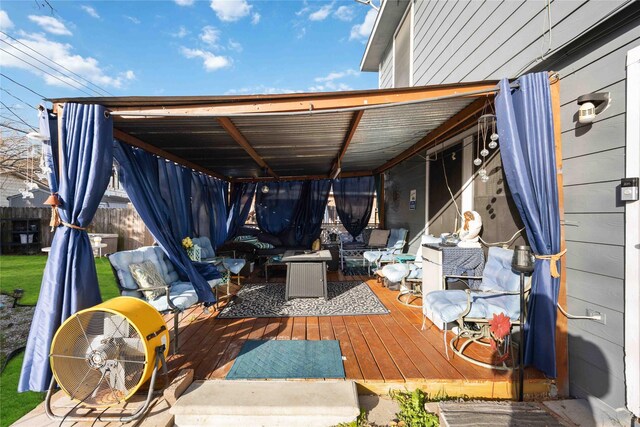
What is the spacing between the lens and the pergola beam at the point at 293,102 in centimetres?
237

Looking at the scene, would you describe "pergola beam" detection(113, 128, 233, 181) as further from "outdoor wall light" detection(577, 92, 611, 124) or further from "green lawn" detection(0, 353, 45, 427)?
"outdoor wall light" detection(577, 92, 611, 124)

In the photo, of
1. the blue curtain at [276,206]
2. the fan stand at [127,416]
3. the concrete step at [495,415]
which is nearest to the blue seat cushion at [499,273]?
the concrete step at [495,415]

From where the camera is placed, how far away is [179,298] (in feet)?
9.39

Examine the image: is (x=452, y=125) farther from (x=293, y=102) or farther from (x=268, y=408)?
(x=268, y=408)

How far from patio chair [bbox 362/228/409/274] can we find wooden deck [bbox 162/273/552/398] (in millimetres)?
1507

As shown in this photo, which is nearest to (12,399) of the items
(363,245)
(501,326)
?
(501,326)

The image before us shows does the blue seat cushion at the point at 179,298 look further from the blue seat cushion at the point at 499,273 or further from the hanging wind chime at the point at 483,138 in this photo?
the hanging wind chime at the point at 483,138

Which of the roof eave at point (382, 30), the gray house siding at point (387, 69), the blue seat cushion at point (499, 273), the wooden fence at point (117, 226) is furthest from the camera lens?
the wooden fence at point (117, 226)

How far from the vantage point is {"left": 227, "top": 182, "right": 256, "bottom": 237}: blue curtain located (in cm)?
698

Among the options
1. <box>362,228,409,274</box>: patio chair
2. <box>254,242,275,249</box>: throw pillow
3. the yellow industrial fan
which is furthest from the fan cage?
<box>254,242,275,249</box>: throw pillow

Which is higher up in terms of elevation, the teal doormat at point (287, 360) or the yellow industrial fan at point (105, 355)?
the yellow industrial fan at point (105, 355)

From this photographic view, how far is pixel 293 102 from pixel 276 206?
17.0 feet

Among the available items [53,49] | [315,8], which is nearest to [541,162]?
[315,8]

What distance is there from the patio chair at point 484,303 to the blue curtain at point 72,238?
300 centimetres
